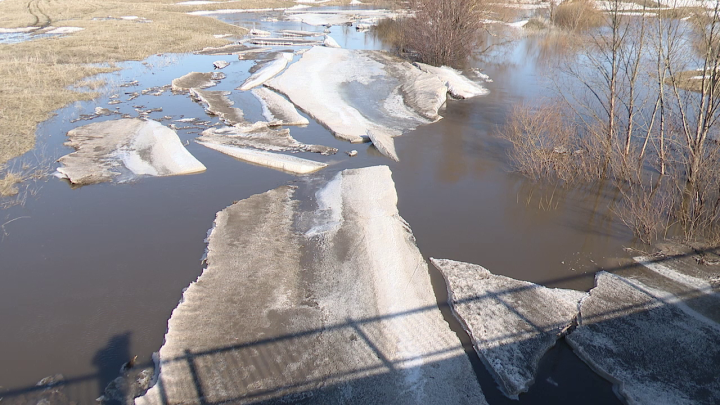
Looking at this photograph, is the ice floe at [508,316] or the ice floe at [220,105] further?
the ice floe at [220,105]

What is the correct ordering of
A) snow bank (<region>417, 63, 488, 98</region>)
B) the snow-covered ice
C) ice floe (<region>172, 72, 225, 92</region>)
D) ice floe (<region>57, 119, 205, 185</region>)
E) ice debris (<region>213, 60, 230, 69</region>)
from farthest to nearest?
1. ice debris (<region>213, 60, 230, 69</region>)
2. ice floe (<region>172, 72, 225, 92</region>)
3. snow bank (<region>417, 63, 488, 98</region>)
4. the snow-covered ice
5. ice floe (<region>57, 119, 205, 185</region>)

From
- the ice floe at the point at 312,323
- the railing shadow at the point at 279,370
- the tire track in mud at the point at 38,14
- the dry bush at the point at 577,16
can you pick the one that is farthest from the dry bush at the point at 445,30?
the tire track in mud at the point at 38,14

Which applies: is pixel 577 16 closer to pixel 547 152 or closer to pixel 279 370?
pixel 547 152

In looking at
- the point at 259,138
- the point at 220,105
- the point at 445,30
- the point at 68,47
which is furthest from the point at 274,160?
the point at 68,47

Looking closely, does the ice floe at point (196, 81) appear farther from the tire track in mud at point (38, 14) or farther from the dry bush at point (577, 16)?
the tire track in mud at point (38, 14)

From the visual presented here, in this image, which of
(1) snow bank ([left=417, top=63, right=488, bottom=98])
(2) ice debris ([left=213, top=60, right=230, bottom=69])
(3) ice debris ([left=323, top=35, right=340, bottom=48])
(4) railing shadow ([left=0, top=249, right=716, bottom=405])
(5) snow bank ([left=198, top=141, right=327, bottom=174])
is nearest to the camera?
(4) railing shadow ([left=0, top=249, right=716, bottom=405])

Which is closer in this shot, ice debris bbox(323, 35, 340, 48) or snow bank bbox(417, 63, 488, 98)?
snow bank bbox(417, 63, 488, 98)

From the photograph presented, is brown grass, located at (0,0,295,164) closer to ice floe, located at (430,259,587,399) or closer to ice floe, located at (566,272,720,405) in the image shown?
ice floe, located at (430,259,587,399)

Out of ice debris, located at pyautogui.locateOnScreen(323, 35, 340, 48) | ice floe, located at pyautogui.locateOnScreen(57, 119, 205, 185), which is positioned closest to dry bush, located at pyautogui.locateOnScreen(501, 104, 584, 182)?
ice floe, located at pyautogui.locateOnScreen(57, 119, 205, 185)
